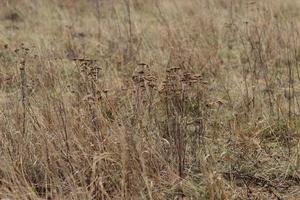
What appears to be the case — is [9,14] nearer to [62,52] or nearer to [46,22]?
[46,22]

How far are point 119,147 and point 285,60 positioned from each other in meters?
2.61

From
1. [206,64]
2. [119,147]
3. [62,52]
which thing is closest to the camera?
[119,147]

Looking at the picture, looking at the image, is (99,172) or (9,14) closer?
(99,172)

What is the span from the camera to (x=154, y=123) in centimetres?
317

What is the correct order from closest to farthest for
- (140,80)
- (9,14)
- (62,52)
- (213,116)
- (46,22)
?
(140,80), (213,116), (62,52), (46,22), (9,14)

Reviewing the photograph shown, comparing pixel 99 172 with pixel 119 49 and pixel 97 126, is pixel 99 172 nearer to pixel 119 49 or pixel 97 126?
pixel 97 126

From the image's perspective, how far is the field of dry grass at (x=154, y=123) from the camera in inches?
105

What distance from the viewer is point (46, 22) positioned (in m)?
6.19

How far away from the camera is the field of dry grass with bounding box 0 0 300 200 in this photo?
2.66m

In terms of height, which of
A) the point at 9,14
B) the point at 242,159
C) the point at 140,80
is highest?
the point at 9,14

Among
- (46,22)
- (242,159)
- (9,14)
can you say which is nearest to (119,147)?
(242,159)

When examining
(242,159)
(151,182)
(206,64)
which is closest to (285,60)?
(206,64)

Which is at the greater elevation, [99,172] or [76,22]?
[76,22]

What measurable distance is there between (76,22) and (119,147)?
153 inches
